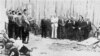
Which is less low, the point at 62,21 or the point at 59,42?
the point at 62,21

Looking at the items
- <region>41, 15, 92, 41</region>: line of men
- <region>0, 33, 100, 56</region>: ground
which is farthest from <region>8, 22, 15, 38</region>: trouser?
<region>41, 15, 92, 41</region>: line of men

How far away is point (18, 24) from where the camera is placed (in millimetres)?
6543

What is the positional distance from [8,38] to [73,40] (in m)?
1.55

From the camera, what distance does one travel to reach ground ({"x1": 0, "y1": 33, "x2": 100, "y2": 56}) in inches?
255

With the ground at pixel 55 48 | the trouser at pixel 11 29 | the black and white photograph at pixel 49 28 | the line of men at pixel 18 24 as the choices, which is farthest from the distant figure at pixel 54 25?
the trouser at pixel 11 29

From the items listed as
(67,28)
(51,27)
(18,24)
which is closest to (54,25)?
(51,27)

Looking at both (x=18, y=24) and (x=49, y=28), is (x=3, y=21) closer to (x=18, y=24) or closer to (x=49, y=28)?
(x=18, y=24)

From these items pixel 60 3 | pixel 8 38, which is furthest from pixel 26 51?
pixel 60 3

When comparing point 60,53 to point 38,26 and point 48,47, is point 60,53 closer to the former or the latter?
point 48,47

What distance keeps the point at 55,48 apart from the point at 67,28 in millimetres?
678

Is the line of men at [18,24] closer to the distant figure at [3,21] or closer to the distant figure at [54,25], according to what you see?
the distant figure at [3,21]

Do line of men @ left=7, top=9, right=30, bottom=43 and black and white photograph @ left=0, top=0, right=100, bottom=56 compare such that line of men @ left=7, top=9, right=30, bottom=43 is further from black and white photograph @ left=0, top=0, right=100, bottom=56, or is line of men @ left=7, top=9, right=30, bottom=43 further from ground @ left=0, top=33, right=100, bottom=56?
ground @ left=0, top=33, right=100, bottom=56

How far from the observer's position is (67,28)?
22.9ft

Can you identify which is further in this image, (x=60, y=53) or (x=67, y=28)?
(x=67, y=28)
